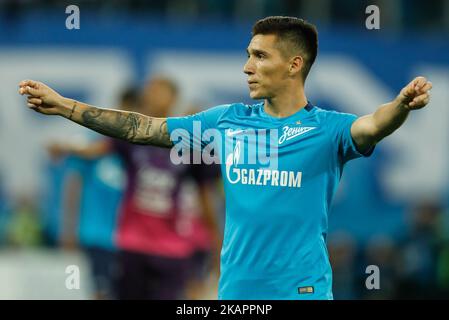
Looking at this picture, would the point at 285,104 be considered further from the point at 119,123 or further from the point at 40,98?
the point at 40,98

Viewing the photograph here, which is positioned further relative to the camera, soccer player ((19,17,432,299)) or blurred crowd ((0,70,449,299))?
blurred crowd ((0,70,449,299))

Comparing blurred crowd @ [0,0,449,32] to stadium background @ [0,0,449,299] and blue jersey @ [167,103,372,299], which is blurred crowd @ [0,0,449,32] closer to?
stadium background @ [0,0,449,299]

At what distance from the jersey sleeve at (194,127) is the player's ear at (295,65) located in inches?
18.7

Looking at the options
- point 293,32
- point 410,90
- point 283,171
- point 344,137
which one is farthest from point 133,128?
point 410,90

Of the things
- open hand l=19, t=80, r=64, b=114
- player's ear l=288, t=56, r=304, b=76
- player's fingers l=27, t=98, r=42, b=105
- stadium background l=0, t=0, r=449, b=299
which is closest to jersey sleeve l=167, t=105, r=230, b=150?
player's ear l=288, t=56, r=304, b=76

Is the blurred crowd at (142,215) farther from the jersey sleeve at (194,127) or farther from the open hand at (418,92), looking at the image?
the open hand at (418,92)

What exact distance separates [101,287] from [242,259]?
211 inches

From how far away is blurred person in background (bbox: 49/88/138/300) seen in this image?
36.3 ft

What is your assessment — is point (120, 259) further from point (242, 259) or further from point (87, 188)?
point (242, 259)

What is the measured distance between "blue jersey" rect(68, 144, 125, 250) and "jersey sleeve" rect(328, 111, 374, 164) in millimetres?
5292

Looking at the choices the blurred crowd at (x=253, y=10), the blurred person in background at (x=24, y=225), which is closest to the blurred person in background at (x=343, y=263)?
the blurred crowd at (x=253, y=10)

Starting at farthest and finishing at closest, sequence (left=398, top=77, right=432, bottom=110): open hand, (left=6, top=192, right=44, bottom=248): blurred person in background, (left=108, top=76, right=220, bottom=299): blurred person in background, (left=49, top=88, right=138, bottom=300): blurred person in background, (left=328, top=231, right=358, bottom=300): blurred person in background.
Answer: (left=6, top=192, right=44, bottom=248): blurred person in background < (left=328, top=231, right=358, bottom=300): blurred person in background < (left=49, top=88, right=138, bottom=300): blurred person in background < (left=108, top=76, right=220, bottom=299): blurred person in background < (left=398, top=77, right=432, bottom=110): open hand
